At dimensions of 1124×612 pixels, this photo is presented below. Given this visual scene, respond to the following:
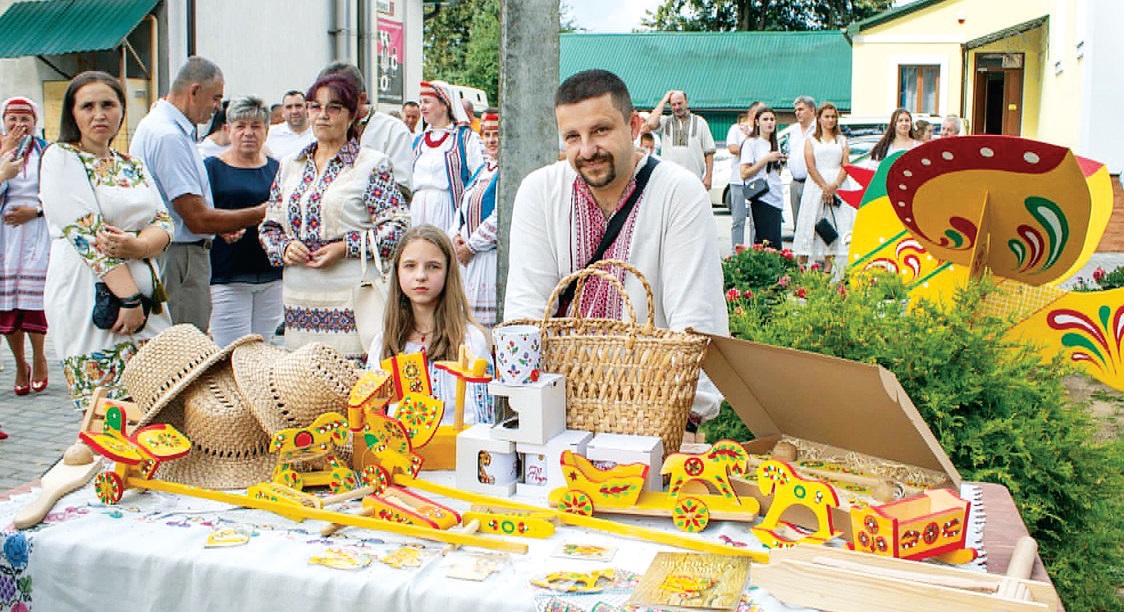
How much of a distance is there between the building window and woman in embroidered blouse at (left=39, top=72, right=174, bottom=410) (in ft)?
81.5

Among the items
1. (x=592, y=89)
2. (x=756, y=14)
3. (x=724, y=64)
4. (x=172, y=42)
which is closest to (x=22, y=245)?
(x=592, y=89)

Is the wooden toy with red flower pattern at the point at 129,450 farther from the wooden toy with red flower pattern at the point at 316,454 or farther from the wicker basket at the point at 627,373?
the wicker basket at the point at 627,373

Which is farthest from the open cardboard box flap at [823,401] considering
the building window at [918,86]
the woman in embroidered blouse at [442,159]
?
the building window at [918,86]

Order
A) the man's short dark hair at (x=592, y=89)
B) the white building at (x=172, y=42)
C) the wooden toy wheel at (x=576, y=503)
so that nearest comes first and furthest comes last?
1. the wooden toy wheel at (x=576, y=503)
2. the man's short dark hair at (x=592, y=89)
3. the white building at (x=172, y=42)

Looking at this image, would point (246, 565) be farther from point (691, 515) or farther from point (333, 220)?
point (333, 220)

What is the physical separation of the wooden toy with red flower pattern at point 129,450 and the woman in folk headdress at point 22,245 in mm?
4752

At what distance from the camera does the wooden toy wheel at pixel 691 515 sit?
2.04 metres

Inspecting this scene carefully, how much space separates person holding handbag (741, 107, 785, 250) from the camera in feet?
36.8

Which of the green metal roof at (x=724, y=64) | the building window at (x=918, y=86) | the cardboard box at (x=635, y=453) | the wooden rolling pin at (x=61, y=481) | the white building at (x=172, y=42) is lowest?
the wooden rolling pin at (x=61, y=481)

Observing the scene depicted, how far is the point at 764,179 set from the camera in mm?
11188

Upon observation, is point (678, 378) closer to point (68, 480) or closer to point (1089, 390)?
point (68, 480)

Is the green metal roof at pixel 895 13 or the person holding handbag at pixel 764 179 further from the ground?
the green metal roof at pixel 895 13

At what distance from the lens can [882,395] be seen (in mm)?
2156

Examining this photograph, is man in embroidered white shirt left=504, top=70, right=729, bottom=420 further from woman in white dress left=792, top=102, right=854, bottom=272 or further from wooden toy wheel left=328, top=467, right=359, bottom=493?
woman in white dress left=792, top=102, right=854, bottom=272
